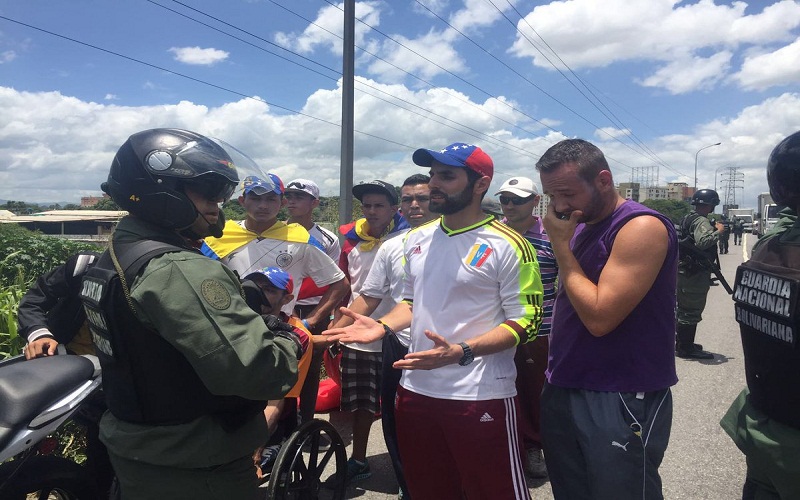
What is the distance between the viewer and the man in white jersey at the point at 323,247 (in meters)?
3.93

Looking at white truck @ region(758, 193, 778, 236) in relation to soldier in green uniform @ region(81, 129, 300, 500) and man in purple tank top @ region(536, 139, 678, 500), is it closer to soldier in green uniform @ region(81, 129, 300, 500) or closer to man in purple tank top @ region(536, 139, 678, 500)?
man in purple tank top @ region(536, 139, 678, 500)

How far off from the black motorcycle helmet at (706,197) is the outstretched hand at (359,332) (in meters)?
6.39

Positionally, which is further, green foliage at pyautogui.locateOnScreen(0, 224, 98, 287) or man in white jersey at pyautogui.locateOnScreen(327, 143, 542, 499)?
green foliage at pyautogui.locateOnScreen(0, 224, 98, 287)

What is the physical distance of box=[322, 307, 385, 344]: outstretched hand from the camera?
2502 millimetres

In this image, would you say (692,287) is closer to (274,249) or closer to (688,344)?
(688,344)

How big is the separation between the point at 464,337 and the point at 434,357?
0.30 meters

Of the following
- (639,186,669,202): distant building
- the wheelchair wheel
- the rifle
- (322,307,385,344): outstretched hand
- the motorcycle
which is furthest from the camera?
(639,186,669,202): distant building

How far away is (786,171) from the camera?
5.92 feet

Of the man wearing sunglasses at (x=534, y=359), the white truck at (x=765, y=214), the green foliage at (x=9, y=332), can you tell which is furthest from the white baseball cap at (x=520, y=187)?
the white truck at (x=765, y=214)

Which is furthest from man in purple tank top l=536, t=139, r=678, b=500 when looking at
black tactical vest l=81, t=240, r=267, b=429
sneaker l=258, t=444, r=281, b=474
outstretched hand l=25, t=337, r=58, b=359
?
outstretched hand l=25, t=337, r=58, b=359

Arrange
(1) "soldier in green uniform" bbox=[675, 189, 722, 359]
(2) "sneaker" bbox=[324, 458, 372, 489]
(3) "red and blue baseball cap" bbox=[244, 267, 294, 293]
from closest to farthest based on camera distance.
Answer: (3) "red and blue baseball cap" bbox=[244, 267, 294, 293] < (2) "sneaker" bbox=[324, 458, 372, 489] < (1) "soldier in green uniform" bbox=[675, 189, 722, 359]

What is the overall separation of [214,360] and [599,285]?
1.33 m

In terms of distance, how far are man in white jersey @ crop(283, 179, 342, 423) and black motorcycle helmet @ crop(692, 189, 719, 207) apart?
17.1 ft

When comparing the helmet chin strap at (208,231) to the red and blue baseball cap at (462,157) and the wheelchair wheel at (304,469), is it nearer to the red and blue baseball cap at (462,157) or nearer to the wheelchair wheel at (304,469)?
the red and blue baseball cap at (462,157)
